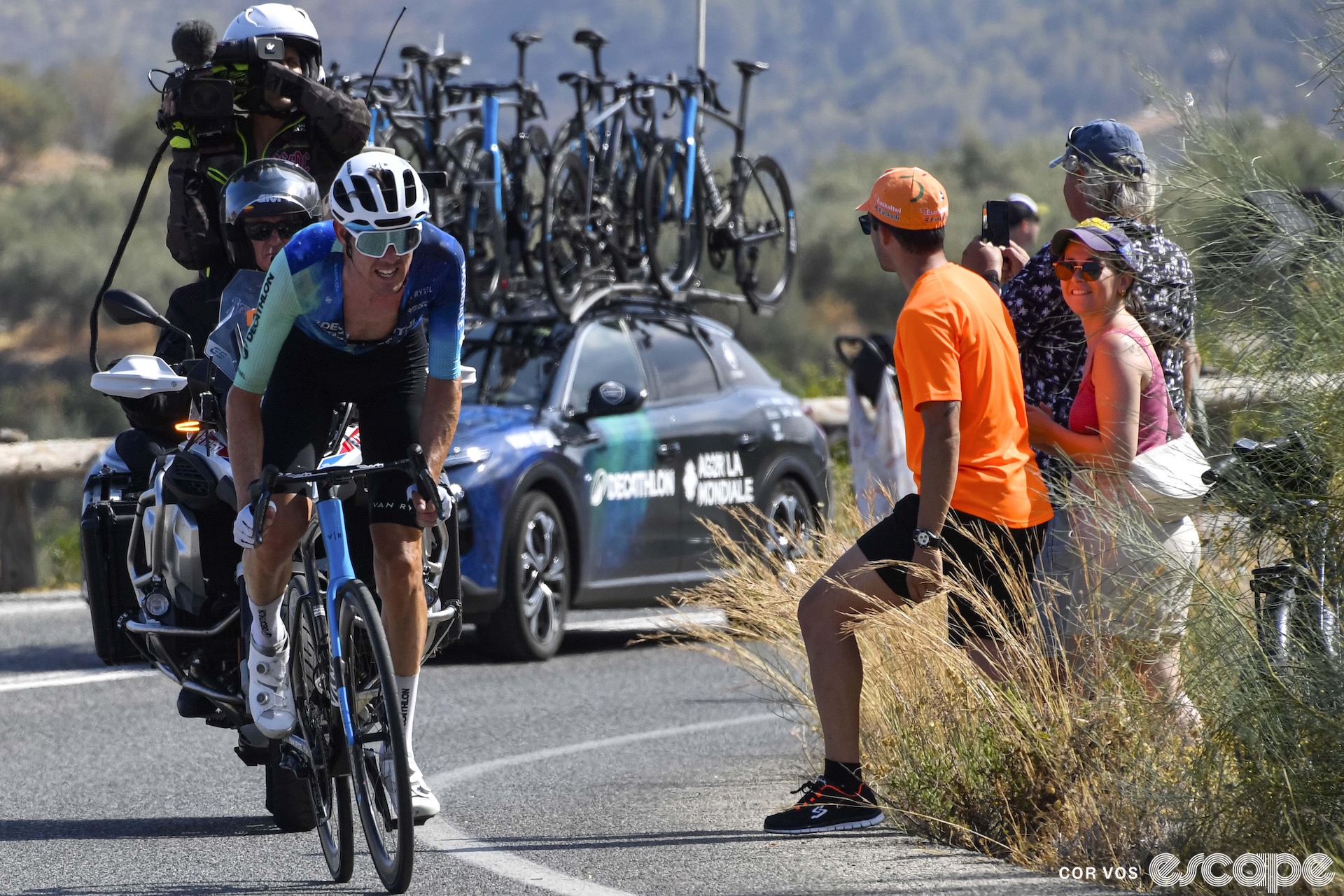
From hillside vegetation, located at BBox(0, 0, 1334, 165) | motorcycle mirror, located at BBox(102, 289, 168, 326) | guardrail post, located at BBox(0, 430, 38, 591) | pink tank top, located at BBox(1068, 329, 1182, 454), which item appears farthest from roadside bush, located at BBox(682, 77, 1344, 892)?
hillside vegetation, located at BBox(0, 0, 1334, 165)

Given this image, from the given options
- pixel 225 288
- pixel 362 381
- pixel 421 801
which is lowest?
pixel 421 801

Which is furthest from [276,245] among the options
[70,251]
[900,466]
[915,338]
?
[70,251]

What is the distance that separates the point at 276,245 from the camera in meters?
7.12

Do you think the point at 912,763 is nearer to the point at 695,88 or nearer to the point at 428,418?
the point at 428,418

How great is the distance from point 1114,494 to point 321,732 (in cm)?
255

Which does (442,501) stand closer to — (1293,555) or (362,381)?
(362,381)

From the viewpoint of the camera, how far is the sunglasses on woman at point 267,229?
7.09 meters

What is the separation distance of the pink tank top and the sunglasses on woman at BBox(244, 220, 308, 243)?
2.77 meters

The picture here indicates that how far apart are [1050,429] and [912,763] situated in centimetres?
120

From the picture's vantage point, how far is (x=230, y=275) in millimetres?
7816

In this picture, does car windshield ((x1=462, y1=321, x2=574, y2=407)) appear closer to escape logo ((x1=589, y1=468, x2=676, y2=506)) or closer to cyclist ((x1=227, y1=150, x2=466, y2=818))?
escape logo ((x1=589, y1=468, x2=676, y2=506))

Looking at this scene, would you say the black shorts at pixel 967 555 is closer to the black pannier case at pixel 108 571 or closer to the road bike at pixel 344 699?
the road bike at pixel 344 699

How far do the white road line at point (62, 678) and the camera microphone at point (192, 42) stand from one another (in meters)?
3.37

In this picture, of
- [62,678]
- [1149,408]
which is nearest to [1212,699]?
[1149,408]
